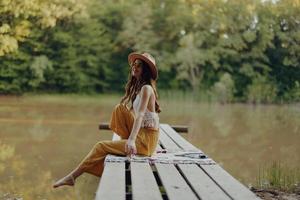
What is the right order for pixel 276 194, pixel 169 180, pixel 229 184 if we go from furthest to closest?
pixel 276 194 → pixel 169 180 → pixel 229 184

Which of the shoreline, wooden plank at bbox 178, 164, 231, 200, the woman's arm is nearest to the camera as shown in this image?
wooden plank at bbox 178, 164, 231, 200

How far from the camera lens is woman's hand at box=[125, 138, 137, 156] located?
4.32 meters

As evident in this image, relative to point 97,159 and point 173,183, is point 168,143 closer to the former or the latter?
point 97,159

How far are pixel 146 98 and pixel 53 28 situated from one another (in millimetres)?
20160

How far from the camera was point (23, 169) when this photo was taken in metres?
6.25

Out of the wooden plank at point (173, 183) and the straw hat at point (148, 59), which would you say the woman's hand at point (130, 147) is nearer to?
the wooden plank at point (173, 183)

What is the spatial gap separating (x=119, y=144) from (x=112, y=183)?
1.10m

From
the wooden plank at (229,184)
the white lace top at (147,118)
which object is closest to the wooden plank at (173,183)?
the wooden plank at (229,184)

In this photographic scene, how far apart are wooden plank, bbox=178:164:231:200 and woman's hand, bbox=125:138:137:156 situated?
1.34 ft

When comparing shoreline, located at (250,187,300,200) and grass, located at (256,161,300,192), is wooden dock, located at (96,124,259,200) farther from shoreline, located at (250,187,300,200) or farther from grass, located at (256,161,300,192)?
grass, located at (256,161,300,192)

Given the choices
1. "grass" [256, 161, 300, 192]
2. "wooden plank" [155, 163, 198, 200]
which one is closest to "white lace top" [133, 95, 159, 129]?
"wooden plank" [155, 163, 198, 200]

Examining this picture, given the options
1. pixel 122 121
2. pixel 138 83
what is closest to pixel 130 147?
pixel 122 121

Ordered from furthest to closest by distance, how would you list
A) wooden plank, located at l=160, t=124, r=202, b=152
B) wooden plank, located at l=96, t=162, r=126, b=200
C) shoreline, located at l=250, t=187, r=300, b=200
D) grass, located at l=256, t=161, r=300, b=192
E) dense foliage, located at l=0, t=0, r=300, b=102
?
dense foliage, located at l=0, t=0, r=300, b=102
wooden plank, located at l=160, t=124, r=202, b=152
grass, located at l=256, t=161, r=300, b=192
shoreline, located at l=250, t=187, r=300, b=200
wooden plank, located at l=96, t=162, r=126, b=200

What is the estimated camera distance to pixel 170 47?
80.5 feet
